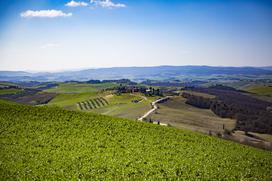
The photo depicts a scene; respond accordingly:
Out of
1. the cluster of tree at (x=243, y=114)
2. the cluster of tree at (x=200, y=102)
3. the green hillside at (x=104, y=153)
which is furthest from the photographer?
the cluster of tree at (x=200, y=102)

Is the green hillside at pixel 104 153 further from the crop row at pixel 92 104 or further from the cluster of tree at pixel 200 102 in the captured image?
the crop row at pixel 92 104

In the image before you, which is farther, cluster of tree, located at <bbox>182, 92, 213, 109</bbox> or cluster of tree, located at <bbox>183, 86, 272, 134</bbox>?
cluster of tree, located at <bbox>182, 92, 213, 109</bbox>

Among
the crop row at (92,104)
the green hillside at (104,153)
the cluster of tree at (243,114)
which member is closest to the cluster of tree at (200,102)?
the cluster of tree at (243,114)

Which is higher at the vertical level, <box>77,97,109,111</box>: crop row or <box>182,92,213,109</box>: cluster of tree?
<box>182,92,213,109</box>: cluster of tree

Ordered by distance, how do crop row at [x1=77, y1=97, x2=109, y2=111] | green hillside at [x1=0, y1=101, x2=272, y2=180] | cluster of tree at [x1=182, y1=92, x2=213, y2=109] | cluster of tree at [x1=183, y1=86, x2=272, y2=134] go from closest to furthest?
1. green hillside at [x1=0, y1=101, x2=272, y2=180]
2. cluster of tree at [x1=183, y1=86, x2=272, y2=134]
3. cluster of tree at [x1=182, y1=92, x2=213, y2=109]
4. crop row at [x1=77, y1=97, x2=109, y2=111]

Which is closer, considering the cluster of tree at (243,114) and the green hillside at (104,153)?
the green hillside at (104,153)

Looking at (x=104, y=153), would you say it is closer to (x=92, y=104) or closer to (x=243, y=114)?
(x=243, y=114)

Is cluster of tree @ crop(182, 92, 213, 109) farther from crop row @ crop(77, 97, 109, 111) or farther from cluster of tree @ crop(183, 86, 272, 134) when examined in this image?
crop row @ crop(77, 97, 109, 111)

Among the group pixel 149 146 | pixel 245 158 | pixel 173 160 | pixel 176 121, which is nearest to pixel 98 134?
pixel 149 146

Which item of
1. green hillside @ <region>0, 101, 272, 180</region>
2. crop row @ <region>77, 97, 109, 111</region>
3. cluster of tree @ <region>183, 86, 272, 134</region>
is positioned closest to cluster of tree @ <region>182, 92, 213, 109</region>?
cluster of tree @ <region>183, 86, 272, 134</region>
